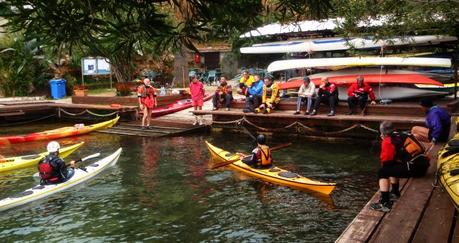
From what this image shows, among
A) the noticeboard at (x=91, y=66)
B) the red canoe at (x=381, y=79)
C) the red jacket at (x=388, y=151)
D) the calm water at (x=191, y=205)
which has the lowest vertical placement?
the calm water at (x=191, y=205)

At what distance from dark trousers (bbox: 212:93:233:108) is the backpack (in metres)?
11.6

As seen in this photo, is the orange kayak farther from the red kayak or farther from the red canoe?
the red canoe

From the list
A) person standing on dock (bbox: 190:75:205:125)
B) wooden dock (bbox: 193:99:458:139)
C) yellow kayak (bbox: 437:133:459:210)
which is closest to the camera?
yellow kayak (bbox: 437:133:459:210)

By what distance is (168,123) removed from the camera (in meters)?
18.9

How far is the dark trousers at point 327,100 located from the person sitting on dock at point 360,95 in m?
0.48

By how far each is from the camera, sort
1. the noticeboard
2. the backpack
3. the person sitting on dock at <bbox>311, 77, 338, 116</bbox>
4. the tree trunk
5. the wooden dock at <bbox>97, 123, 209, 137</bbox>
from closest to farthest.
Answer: the backpack, the person sitting on dock at <bbox>311, 77, 338, 116</bbox>, the wooden dock at <bbox>97, 123, 209, 137</bbox>, the noticeboard, the tree trunk

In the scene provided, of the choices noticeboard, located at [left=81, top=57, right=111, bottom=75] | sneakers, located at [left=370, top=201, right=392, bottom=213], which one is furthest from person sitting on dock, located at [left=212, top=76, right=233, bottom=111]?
sneakers, located at [left=370, top=201, right=392, bottom=213]

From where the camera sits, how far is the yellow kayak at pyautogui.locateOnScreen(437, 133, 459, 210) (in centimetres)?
571

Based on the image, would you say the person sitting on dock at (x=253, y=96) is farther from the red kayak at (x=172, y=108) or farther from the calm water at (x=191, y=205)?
the red kayak at (x=172, y=108)

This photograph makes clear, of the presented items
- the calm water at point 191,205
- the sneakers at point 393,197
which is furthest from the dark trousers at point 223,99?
the sneakers at point 393,197

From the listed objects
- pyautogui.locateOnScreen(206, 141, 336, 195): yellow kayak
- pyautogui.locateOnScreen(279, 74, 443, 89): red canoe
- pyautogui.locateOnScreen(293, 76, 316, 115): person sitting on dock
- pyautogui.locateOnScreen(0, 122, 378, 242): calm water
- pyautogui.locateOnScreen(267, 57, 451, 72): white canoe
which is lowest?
pyautogui.locateOnScreen(0, 122, 378, 242): calm water

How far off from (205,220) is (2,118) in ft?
51.9

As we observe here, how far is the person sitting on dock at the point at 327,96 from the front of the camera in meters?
15.4

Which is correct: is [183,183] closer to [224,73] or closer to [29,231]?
[29,231]
